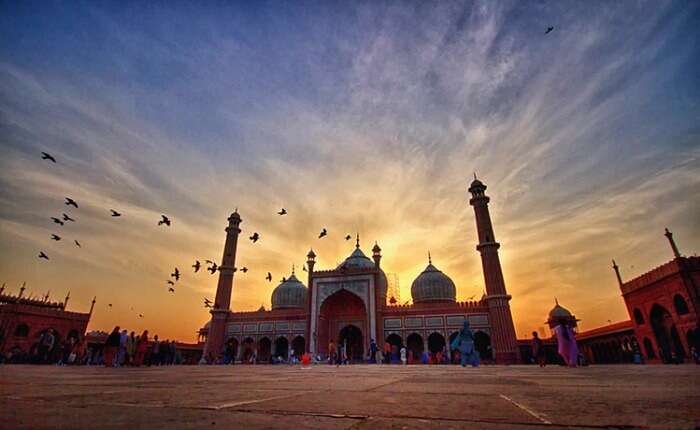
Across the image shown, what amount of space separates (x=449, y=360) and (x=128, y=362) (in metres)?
17.6

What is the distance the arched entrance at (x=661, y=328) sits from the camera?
65.8ft

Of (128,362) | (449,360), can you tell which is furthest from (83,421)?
(449,360)

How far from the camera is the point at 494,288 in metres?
23.2

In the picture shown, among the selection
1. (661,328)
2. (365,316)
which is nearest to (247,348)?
(365,316)

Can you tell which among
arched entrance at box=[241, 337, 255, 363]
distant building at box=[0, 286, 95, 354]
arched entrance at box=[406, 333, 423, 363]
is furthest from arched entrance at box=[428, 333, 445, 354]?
distant building at box=[0, 286, 95, 354]

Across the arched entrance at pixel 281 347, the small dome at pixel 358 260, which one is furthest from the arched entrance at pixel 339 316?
the small dome at pixel 358 260

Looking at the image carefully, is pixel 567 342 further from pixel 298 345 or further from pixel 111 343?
pixel 298 345

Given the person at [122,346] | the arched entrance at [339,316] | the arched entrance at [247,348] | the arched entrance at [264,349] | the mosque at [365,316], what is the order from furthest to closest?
the arched entrance at [264,349], the arched entrance at [247,348], the arched entrance at [339,316], the mosque at [365,316], the person at [122,346]

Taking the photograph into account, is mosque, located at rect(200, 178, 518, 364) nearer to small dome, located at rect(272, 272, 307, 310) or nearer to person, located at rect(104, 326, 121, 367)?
small dome, located at rect(272, 272, 307, 310)

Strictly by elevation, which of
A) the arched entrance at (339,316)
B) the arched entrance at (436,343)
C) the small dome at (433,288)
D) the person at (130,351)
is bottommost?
the person at (130,351)

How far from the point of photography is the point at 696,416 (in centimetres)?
119

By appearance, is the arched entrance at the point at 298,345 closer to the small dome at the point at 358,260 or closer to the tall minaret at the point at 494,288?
the small dome at the point at 358,260

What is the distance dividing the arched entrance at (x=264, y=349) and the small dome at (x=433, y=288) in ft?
41.2

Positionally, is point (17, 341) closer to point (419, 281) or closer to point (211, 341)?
point (211, 341)
